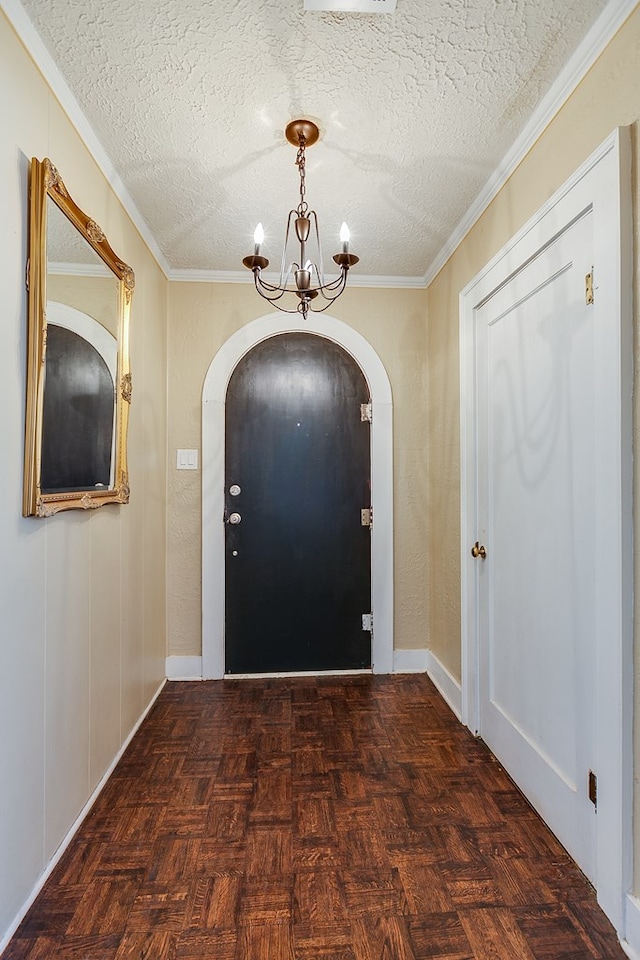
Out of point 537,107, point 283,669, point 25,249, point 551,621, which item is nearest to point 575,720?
point 551,621

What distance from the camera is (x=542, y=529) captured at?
1703 mm

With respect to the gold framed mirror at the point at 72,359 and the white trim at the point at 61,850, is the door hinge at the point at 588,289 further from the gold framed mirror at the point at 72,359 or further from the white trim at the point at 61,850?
the white trim at the point at 61,850

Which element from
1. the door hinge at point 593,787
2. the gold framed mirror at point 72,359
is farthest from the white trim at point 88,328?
the door hinge at point 593,787

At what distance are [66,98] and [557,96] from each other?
4.94 feet

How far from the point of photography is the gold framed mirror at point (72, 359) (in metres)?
1.32

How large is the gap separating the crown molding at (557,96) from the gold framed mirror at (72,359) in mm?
1498

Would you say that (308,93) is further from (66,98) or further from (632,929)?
(632,929)

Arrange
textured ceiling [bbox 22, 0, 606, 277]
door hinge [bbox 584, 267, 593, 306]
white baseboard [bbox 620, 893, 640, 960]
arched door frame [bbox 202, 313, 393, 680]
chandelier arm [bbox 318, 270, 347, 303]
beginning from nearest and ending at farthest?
white baseboard [bbox 620, 893, 640, 960], textured ceiling [bbox 22, 0, 606, 277], door hinge [bbox 584, 267, 593, 306], chandelier arm [bbox 318, 270, 347, 303], arched door frame [bbox 202, 313, 393, 680]

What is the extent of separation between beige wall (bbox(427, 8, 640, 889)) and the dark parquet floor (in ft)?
1.22

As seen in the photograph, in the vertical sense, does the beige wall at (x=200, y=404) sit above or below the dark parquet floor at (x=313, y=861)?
above

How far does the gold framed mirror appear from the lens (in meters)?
1.32

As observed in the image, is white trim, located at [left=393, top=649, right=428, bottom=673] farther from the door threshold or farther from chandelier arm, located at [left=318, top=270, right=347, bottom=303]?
chandelier arm, located at [left=318, top=270, right=347, bottom=303]

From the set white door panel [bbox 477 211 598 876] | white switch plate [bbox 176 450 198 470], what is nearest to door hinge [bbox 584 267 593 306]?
white door panel [bbox 477 211 598 876]

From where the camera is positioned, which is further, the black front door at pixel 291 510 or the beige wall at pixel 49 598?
the black front door at pixel 291 510
